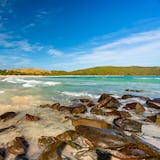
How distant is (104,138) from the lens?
21.2 ft

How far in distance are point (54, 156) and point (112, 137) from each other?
2.32 meters

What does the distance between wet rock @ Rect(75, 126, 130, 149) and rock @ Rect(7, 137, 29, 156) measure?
7.07ft

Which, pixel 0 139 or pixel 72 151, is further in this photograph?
pixel 0 139

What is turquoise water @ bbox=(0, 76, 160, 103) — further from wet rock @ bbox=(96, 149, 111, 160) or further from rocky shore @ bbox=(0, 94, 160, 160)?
wet rock @ bbox=(96, 149, 111, 160)

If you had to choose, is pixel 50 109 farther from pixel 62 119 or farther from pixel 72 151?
pixel 72 151

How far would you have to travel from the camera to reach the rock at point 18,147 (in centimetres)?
566

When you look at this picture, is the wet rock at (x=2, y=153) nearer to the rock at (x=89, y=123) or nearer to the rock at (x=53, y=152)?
the rock at (x=53, y=152)

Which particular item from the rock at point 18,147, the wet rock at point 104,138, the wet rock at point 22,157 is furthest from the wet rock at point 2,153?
the wet rock at point 104,138

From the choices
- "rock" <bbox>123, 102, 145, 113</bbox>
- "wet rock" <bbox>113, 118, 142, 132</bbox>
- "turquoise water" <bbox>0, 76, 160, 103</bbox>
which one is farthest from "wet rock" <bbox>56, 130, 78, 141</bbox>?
"turquoise water" <bbox>0, 76, 160, 103</bbox>

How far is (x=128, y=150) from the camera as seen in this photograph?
222 inches

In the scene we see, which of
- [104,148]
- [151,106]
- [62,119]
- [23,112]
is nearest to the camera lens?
[104,148]

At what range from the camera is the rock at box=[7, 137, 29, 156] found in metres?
5.66

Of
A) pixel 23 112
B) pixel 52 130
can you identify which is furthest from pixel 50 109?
pixel 52 130

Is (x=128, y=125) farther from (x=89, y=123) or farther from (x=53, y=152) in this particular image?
(x=53, y=152)
